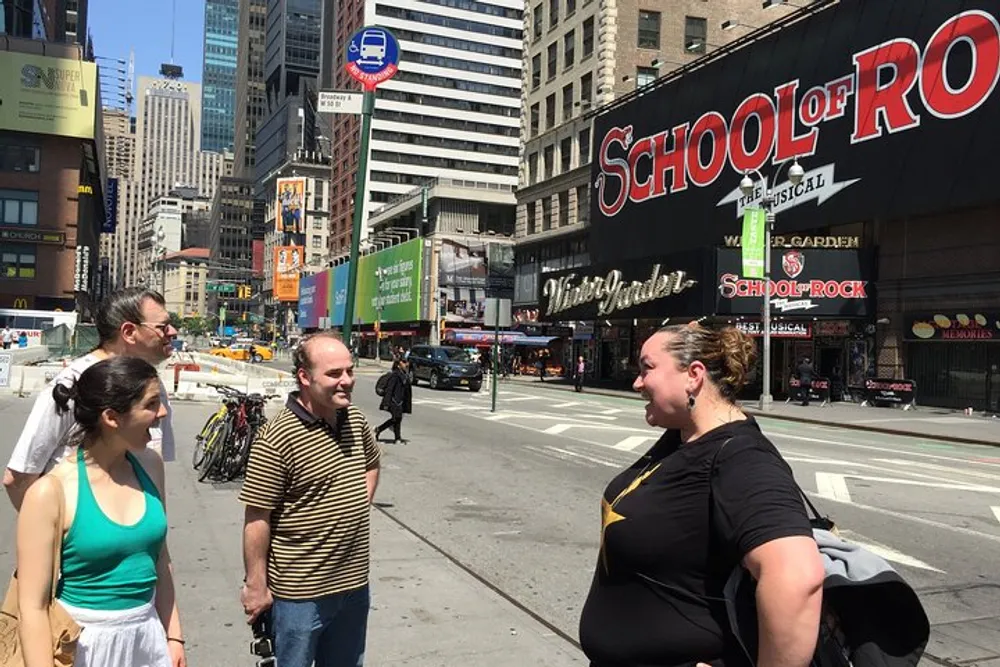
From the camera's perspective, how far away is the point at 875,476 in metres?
12.0

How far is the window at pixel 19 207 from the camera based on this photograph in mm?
65812

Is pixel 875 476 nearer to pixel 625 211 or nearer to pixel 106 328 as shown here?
pixel 106 328

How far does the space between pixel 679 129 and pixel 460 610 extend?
1429 inches

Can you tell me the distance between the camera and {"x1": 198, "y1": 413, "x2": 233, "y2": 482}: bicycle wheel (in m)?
10.2

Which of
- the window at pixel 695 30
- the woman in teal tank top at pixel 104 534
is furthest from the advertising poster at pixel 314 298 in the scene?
the woman in teal tank top at pixel 104 534

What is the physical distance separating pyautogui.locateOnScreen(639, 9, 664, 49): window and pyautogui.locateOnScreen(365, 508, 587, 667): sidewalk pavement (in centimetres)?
4590

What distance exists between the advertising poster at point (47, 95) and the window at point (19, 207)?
526cm

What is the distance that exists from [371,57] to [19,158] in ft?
231

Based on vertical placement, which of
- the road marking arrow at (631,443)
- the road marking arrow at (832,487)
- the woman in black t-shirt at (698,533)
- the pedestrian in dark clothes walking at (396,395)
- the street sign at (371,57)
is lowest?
the road marking arrow at (631,443)

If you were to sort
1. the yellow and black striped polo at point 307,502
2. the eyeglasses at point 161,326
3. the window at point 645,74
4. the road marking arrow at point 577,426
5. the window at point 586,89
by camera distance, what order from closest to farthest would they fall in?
the yellow and black striped polo at point 307,502 < the eyeglasses at point 161,326 < the road marking arrow at point 577,426 < the window at point 645,74 < the window at point 586,89

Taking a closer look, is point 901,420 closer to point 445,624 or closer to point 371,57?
point 371,57

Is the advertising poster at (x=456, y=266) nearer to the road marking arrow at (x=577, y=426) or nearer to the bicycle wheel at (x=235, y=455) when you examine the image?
the road marking arrow at (x=577, y=426)

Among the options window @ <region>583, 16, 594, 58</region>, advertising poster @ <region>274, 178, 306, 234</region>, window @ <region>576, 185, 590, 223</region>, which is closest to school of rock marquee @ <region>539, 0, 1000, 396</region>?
window @ <region>576, 185, 590, 223</region>

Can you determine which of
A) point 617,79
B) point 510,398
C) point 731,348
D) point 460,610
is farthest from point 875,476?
point 617,79
